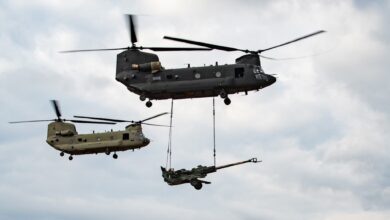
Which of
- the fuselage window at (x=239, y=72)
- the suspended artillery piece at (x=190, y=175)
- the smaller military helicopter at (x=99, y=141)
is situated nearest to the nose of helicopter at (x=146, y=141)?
the smaller military helicopter at (x=99, y=141)

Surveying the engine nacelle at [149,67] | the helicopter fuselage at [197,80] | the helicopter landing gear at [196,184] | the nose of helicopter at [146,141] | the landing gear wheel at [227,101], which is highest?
the nose of helicopter at [146,141]

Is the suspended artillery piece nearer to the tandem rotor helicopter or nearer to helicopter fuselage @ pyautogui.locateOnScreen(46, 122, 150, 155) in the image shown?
the tandem rotor helicopter

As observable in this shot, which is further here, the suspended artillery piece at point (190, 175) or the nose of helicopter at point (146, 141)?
the nose of helicopter at point (146, 141)

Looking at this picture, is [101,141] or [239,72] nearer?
[239,72]

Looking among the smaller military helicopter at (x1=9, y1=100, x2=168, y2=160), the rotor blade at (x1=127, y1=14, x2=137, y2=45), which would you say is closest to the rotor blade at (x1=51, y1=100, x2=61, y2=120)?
the smaller military helicopter at (x1=9, y1=100, x2=168, y2=160)

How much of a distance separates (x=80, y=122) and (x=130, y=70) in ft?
49.9

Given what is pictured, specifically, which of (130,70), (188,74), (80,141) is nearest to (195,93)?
(188,74)

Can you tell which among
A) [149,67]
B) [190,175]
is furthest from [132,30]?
[190,175]

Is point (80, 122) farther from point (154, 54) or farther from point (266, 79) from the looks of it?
point (266, 79)

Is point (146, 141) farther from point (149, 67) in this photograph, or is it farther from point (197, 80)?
point (197, 80)

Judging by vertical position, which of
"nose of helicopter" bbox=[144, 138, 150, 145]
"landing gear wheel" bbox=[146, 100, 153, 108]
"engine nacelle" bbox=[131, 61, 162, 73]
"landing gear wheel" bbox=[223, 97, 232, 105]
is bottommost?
"landing gear wheel" bbox=[223, 97, 232, 105]

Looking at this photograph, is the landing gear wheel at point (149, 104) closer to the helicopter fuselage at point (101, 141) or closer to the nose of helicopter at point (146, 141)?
the helicopter fuselage at point (101, 141)

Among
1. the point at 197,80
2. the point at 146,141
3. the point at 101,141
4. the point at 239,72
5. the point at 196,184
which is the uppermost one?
the point at 146,141

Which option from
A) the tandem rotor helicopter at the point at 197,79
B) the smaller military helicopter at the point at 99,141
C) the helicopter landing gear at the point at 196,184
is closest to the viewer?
the tandem rotor helicopter at the point at 197,79
